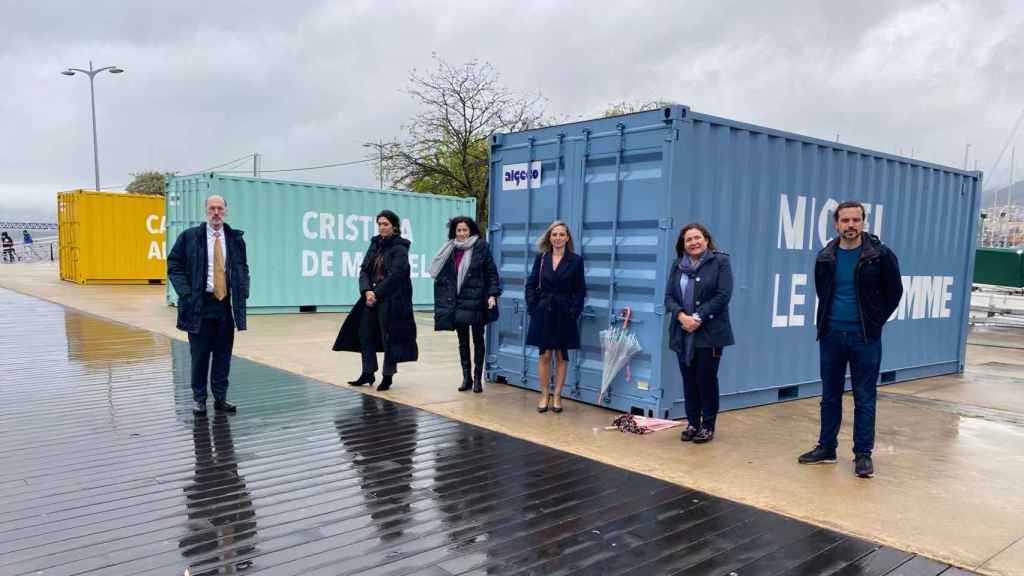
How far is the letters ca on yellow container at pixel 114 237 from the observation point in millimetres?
19875

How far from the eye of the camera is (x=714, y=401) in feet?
18.5

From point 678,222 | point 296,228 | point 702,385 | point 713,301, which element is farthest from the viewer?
point 296,228

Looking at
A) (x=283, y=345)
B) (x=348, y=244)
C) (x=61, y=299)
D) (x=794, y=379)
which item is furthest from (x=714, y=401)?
(x=61, y=299)

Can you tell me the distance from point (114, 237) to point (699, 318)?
19258 millimetres

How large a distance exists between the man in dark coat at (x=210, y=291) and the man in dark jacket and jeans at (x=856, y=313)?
4552 mm

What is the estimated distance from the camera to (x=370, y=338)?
738cm

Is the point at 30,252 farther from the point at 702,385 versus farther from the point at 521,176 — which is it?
the point at 702,385

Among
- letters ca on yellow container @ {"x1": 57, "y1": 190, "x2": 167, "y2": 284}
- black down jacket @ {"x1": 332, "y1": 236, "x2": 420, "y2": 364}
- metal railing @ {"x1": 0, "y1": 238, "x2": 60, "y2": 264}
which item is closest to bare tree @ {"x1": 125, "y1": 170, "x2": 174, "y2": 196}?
metal railing @ {"x1": 0, "y1": 238, "x2": 60, "y2": 264}

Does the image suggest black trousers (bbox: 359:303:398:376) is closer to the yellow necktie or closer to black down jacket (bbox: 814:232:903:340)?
the yellow necktie

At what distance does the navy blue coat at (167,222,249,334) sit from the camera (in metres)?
5.95

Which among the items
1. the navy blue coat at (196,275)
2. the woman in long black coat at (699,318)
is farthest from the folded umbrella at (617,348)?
the navy blue coat at (196,275)

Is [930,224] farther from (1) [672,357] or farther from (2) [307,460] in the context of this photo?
(2) [307,460]

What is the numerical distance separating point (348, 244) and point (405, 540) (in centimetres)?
1261

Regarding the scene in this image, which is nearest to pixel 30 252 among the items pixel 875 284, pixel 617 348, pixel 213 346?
pixel 213 346
